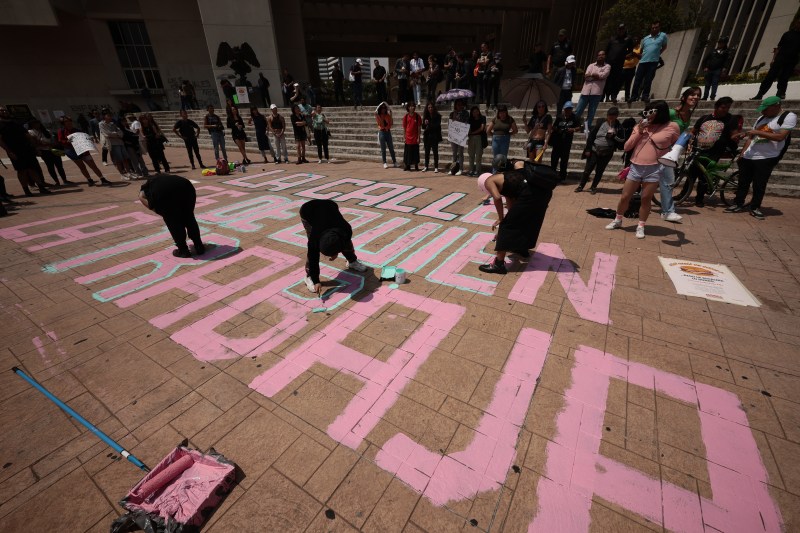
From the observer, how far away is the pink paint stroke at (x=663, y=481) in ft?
7.24

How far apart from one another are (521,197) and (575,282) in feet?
4.97

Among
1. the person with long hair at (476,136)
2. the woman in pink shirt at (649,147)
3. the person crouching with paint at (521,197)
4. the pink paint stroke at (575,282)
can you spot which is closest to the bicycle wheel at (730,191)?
the woman in pink shirt at (649,147)

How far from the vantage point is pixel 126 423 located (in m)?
3.00

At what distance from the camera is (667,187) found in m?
6.78

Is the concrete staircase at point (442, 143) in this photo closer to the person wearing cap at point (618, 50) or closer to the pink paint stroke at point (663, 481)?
the person wearing cap at point (618, 50)

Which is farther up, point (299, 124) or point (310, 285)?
point (299, 124)

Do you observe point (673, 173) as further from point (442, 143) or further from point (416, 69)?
point (416, 69)

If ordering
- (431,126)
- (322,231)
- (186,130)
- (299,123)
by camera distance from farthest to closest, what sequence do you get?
(299,123) → (186,130) → (431,126) → (322,231)

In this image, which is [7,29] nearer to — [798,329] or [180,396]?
[180,396]

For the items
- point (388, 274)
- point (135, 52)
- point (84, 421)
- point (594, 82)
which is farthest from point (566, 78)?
point (135, 52)

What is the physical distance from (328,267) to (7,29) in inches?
1451

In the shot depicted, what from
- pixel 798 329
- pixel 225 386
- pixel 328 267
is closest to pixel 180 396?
pixel 225 386

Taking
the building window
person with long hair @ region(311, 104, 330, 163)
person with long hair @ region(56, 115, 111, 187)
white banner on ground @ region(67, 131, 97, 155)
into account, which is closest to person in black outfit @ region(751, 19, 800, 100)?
person with long hair @ region(311, 104, 330, 163)

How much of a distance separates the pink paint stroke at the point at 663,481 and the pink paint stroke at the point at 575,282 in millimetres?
1359
